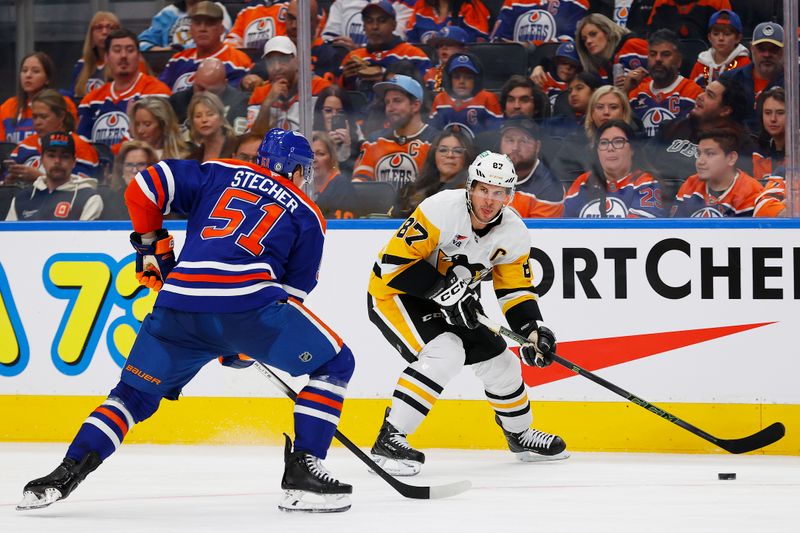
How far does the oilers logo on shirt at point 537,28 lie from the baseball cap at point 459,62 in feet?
0.75

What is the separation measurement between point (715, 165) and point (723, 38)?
662 millimetres

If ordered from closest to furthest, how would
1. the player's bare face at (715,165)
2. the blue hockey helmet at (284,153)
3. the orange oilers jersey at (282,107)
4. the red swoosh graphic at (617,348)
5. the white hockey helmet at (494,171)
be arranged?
the blue hockey helmet at (284,153) < the white hockey helmet at (494,171) < the red swoosh graphic at (617,348) < the player's bare face at (715,165) < the orange oilers jersey at (282,107)

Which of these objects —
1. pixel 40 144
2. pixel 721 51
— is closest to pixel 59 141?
pixel 40 144

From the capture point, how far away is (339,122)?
4.89m

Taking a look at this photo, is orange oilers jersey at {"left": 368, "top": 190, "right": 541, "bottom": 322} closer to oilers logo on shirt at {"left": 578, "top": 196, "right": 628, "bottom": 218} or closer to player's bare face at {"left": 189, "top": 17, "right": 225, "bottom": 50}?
oilers logo on shirt at {"left": 578, "top": 196, "right": 628, "bottom": 218}

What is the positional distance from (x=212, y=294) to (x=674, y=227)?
6.70 feet

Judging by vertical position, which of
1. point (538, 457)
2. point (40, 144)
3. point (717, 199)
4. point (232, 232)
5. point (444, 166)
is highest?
point (232, 232)

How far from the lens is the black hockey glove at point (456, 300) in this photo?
3926 millimetres

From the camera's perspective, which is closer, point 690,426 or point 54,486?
point 54,486

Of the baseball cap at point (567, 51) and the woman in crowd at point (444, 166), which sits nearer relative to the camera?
the woman in crowd at point (444, 166)

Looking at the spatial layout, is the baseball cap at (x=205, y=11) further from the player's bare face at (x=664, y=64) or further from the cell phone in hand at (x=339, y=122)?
the player's bare face at (x=664, y=64)

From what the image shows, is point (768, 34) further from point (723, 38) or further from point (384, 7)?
point (384, 7)

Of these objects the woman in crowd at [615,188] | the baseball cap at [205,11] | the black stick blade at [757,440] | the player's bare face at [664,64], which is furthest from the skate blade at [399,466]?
the baseball cap at [205,11]

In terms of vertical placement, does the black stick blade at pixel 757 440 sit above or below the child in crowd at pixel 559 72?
below
